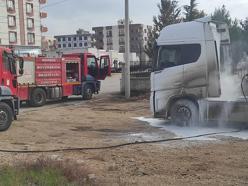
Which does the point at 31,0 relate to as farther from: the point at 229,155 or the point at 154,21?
the point at 229,155

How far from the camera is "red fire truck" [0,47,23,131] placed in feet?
48.6

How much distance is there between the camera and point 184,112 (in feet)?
48.5

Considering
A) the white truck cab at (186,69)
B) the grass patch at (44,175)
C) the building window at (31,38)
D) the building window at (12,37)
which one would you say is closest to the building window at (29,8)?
the building window at (31,38)

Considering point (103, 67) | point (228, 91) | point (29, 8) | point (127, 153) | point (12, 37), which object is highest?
point (29, 8)

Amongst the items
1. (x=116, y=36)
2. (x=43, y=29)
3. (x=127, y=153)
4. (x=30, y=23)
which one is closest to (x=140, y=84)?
(x=127, y=153)

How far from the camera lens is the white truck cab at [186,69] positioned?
46.9ft

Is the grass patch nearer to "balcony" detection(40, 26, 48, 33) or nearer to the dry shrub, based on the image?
the dry shrub

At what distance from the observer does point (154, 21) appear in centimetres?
7062

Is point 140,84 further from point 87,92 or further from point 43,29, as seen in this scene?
point 43,29

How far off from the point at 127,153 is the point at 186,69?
15.1 ft

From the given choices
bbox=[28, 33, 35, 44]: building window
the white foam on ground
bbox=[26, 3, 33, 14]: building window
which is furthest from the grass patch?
bbox=[26, 3, 33, 14]: building window

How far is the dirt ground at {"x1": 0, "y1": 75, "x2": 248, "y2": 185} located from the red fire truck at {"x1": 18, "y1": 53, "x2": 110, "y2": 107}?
568cm

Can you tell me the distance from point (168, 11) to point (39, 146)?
2391 inches

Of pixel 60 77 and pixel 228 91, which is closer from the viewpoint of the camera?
pixel 228 91
